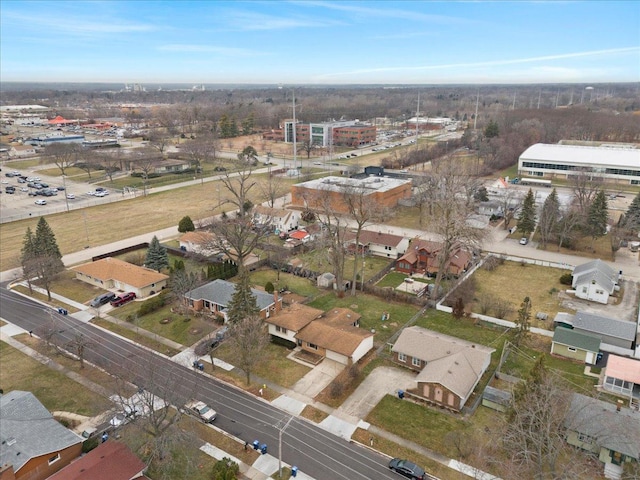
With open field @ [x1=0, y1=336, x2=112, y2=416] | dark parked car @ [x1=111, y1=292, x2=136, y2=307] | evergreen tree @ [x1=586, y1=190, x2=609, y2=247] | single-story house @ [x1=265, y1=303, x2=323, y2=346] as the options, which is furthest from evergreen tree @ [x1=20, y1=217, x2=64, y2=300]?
evergreen tree @ [x1=586, y1=190, x2=609, y2=247]

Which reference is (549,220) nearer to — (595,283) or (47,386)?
(595,283)

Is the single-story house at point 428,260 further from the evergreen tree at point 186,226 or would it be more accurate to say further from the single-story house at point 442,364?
the evergreen tree at point 186,226

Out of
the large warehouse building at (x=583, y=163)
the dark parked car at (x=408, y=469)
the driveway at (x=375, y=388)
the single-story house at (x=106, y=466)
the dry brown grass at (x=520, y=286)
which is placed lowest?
the driveway at (x=375, y=388)

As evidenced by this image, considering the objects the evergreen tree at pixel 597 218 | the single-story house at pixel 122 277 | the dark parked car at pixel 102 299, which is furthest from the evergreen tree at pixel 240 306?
the evergreen tree at pixel 597 218

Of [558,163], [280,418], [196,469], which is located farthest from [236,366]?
[558,163]

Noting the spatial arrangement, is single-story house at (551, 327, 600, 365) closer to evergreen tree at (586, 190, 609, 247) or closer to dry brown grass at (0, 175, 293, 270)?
evergreen tree at (586, 190, 609, 247)

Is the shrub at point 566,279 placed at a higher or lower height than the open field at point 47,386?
higher

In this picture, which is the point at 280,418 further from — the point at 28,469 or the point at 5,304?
the point at 5,304
